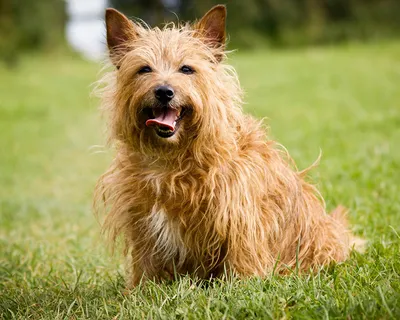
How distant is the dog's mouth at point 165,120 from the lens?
362 cm

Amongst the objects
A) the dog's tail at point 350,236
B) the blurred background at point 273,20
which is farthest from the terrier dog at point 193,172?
the blurred background at point 273,20

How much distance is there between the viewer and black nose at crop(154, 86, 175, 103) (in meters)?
3.54

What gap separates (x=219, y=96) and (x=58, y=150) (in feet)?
27.7

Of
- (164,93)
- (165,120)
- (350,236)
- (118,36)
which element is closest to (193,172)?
(165,120)

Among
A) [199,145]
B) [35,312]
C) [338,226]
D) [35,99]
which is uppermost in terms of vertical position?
[199,145]

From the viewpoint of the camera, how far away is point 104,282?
4238 millimetres

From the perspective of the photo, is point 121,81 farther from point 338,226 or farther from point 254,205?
point 338,226

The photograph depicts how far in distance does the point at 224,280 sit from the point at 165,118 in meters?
1.12

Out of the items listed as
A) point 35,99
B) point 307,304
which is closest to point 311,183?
point 307,304

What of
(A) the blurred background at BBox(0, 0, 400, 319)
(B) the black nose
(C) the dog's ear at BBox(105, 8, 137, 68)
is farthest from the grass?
(C) the dog's ear at BBox(105, 8, 137, 68)

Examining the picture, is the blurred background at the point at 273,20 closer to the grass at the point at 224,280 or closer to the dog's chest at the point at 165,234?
the grass at the point at 224,280

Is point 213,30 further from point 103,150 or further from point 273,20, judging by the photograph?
point 273,20

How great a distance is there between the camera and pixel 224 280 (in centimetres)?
380

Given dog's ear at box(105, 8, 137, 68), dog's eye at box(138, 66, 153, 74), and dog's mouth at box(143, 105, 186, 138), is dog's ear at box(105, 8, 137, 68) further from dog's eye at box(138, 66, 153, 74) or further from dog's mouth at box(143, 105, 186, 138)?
dog's mouth at box(143, 105, 186, 138)
